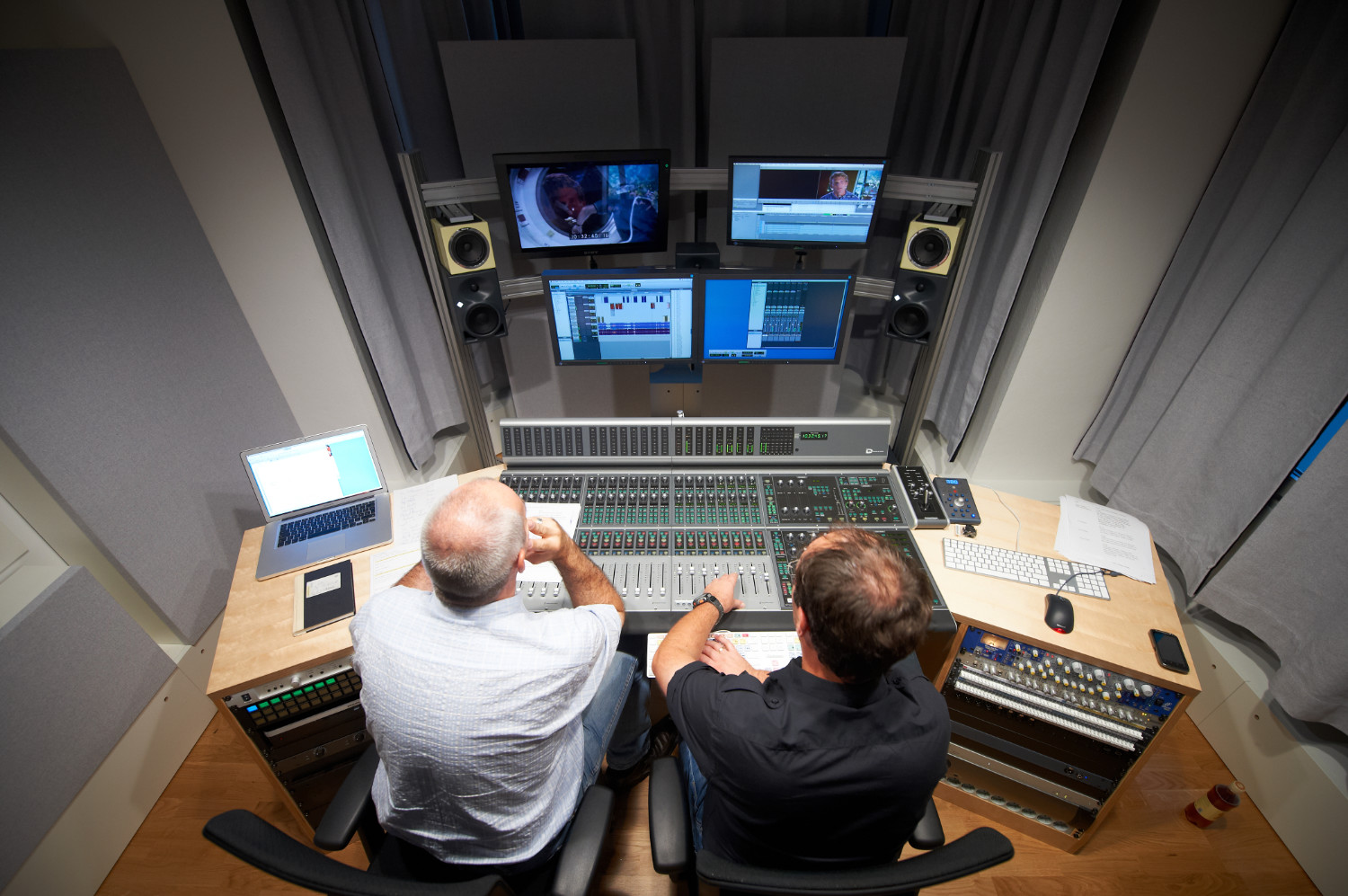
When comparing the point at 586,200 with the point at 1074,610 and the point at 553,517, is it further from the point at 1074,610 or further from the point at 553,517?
the point at 1074,610

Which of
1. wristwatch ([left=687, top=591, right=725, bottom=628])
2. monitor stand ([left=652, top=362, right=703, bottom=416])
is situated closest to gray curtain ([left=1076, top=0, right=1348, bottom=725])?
wristwatch ([left=687, top=591, right=725, bottom=628])

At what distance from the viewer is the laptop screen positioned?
1763mm

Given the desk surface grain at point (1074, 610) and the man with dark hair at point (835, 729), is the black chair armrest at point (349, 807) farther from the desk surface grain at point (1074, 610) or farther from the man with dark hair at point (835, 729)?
the desk surface grain at point (1074, 610)

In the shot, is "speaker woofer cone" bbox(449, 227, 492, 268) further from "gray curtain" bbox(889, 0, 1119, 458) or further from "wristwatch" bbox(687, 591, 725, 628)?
"gray curtain" bbox(889, 0, 1119, 458)

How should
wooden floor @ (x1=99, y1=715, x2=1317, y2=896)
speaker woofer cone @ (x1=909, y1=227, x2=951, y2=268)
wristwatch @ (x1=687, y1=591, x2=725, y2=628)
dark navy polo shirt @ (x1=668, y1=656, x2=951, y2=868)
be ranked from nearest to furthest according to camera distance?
1. dark navy polo shirt @ (x1=668, y1=656, x2=951, y2=868)
2. wristwatch @ (x1=687, y1=591, x2=725, y2=628)
3. wooden floor @ (x1=99, y1=715, x2=1317, y2=896)
4. speaker woofer cone @ (x1=909, y1=227, x2=951, y2=268)

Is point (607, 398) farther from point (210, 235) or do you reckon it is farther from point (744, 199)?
point (210, 235)

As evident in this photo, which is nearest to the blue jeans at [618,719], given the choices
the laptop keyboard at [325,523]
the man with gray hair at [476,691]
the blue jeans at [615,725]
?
the blue jeans at [615,725]

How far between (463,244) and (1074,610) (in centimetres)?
225

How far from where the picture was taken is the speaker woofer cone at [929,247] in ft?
6.07

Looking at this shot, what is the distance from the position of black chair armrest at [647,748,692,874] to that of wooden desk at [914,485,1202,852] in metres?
0.91

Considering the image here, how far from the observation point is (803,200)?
A: 213 cm

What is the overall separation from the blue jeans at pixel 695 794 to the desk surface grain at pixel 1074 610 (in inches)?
32.7

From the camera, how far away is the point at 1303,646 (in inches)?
66.2

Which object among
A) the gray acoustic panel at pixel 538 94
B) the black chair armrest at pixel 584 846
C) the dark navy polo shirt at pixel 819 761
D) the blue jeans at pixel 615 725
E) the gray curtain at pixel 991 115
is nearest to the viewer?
the dark navy polo shirt at pixel 819 761
